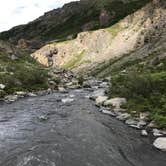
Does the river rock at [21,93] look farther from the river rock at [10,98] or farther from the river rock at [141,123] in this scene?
the river rock at [141,123]

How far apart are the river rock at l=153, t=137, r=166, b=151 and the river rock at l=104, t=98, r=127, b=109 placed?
14.2m

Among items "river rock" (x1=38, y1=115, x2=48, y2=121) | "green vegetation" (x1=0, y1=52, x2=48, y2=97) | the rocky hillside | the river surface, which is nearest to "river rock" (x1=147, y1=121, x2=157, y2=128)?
the river surface

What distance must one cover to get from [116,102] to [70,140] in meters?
16.2

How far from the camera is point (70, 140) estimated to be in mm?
29078

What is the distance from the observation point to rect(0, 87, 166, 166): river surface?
24625 mm

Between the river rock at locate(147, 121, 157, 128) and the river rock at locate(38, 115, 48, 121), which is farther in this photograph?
the river rock at locate(38, 115, 48, 121)

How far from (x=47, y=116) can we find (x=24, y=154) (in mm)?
14230

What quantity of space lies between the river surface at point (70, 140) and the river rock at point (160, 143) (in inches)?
17.5

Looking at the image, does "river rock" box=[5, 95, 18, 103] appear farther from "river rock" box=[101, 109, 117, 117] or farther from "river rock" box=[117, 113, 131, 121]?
"river rock" box=[117, 113, 131, 121]

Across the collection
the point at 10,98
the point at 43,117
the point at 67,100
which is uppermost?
the point at 43,117

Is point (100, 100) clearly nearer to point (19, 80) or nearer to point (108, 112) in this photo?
point (108, 112)

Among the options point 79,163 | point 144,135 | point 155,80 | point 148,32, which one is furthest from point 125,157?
point 148,32

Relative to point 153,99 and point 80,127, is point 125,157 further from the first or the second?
point 153,99

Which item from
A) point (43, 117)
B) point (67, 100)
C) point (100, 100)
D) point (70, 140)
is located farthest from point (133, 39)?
point (70, 140)
